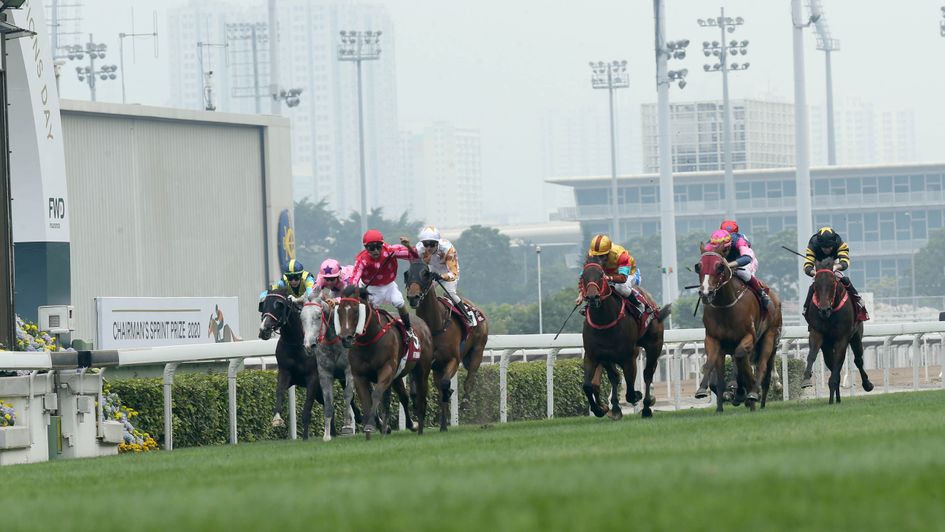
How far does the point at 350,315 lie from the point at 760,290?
4.15 meters

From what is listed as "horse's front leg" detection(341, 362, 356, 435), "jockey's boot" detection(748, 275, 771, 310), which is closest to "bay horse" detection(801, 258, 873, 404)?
"jockey's boot" detection(748, 275, 771, 310)

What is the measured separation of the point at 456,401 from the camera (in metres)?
16.9

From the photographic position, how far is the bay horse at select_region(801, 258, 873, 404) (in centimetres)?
1570

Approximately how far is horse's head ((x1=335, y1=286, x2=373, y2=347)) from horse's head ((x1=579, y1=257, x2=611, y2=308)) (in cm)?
191

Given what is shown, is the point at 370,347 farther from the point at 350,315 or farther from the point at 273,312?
the point at 273,312

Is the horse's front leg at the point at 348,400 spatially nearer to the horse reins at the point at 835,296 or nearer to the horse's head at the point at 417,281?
the horse's head at the point at 417,281

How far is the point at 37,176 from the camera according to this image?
16953 mm

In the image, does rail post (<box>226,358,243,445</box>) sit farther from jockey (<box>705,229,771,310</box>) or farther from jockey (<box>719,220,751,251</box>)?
jockey (<box>719,220,751,251</box>)

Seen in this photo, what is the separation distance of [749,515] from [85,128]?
3499 centimetres

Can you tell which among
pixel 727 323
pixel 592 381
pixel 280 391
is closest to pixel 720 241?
pixel 727 323

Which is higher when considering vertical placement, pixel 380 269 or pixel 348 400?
pixel 380 269

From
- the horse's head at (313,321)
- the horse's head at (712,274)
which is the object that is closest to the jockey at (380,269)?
the horse's head at (313,321)

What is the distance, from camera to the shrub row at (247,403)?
1466 cm

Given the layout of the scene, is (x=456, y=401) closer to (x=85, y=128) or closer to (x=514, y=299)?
(x=85, y=128)
